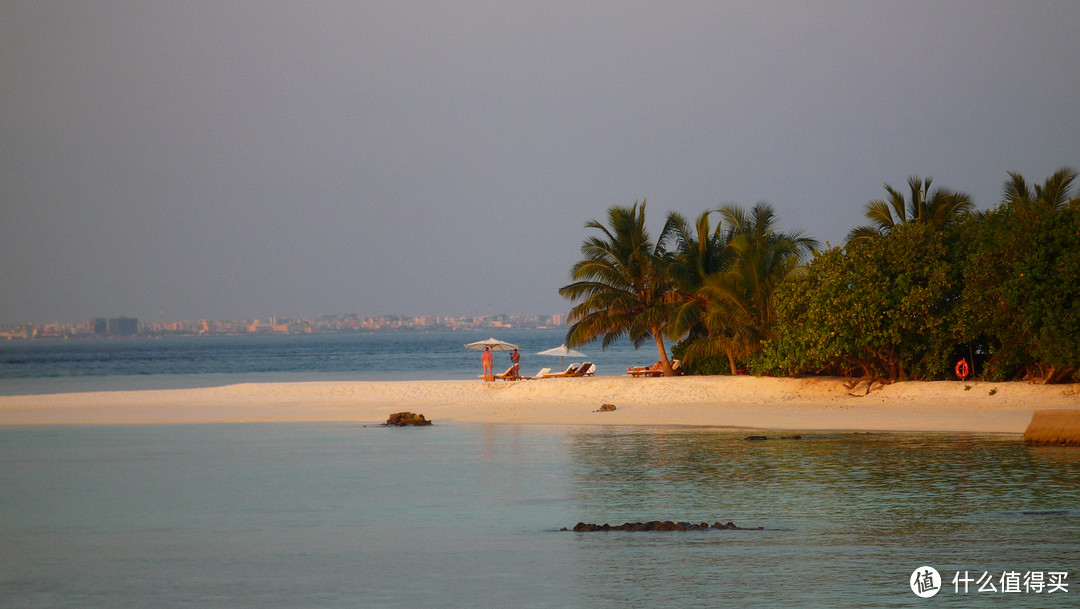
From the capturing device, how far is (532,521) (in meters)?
12.8

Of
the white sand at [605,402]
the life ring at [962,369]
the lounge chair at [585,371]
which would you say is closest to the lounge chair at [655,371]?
the lounge chair at [585,371]

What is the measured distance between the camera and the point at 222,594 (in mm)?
9422

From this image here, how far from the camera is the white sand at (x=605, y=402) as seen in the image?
24203 millimetres

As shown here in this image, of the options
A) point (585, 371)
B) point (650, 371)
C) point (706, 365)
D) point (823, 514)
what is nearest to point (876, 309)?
point (706, 365)

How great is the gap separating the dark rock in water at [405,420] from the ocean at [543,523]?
3.31 meters

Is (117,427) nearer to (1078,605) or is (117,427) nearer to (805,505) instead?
(805,505)

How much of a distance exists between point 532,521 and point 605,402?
17.0 meters

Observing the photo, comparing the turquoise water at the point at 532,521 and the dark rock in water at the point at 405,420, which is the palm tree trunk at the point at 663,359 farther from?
the turquoise water at the point at 532,521

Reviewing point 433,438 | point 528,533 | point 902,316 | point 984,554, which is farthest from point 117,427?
point 984,554

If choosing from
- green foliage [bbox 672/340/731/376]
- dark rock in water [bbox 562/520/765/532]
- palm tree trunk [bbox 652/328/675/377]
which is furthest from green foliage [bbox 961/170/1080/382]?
dark rock in water [bbox 562/520/765/532]

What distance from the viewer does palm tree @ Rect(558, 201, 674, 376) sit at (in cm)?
3312

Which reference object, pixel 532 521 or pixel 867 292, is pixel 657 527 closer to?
pixel 532 521

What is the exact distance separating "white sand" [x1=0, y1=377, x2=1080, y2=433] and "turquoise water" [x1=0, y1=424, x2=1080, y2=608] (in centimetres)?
348

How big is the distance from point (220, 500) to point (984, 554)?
33.3ft
